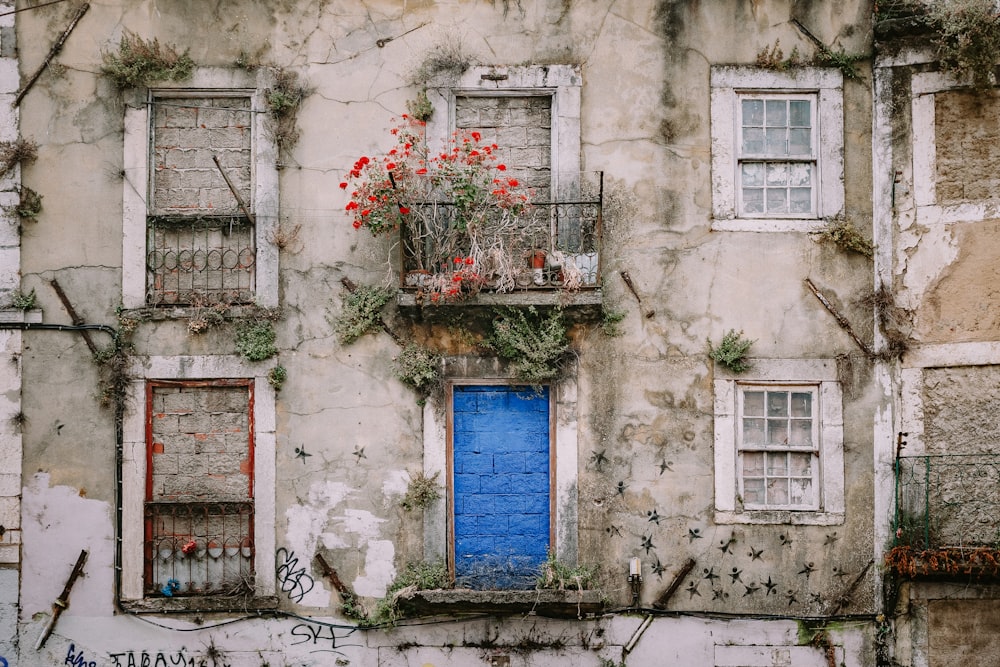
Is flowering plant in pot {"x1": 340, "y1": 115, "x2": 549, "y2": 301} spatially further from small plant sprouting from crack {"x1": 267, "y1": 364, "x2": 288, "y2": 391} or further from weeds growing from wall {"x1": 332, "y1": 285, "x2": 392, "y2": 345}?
small plant sprouting from crack {"x1": 267, "y1": 364, "x2": 288, "y2": 391}

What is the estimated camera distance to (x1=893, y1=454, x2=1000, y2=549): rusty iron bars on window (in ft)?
26.7

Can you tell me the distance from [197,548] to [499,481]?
305cm

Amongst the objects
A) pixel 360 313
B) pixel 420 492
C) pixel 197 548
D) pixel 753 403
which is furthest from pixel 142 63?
pixel 753 403

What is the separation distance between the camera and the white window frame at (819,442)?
825 centimetres

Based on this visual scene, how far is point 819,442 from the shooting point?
8328 millimetres

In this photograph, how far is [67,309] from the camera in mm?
8312

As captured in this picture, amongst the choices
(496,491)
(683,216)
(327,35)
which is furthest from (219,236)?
(683,216)

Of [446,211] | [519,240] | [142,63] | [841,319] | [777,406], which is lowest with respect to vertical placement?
[777,406]

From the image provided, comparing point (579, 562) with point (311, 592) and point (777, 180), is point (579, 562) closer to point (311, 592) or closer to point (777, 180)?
point (311, 592)

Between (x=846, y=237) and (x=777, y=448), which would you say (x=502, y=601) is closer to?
(x=777, y=448)

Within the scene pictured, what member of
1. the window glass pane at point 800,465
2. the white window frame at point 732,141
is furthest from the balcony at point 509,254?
the window glass pane at point 800,465

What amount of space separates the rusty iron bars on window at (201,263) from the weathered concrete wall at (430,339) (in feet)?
1.03

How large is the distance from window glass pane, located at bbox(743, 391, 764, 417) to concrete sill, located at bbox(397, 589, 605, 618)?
7.61 feet

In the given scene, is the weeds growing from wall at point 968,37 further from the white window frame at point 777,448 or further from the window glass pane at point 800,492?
the window glass pane at point 800,492
